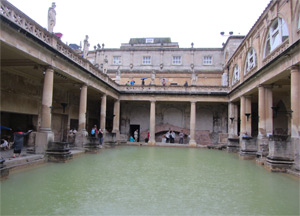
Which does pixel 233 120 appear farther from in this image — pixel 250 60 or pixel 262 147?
pixel 262 147

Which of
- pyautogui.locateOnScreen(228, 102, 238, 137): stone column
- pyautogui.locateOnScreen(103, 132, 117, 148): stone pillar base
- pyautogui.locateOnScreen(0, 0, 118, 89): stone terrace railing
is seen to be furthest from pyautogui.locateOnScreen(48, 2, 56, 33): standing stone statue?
pyautogui.locateOnScreen(228, 102, 238, 137): stone column

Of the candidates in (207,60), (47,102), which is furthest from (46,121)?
(207,60)

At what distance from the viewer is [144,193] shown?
607cm

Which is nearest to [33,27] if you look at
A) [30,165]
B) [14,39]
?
[14,39]

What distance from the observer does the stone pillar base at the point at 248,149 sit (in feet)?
47.9

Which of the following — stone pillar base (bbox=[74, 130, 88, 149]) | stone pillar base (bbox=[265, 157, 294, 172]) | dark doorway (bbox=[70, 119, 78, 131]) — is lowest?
stone pillar base (bbox=[265, 157, 294, 172])

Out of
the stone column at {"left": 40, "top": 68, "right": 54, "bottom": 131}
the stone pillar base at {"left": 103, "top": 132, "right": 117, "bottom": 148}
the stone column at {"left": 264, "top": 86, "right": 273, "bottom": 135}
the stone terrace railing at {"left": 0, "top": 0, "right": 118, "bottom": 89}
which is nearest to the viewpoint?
the stone terrace railing at {"left": 0, "top": 0, "right": 118, "bottom": 89}

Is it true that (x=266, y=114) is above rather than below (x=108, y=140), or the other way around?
above

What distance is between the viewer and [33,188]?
625cm

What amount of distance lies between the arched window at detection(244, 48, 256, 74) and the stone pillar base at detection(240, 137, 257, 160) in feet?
18.8

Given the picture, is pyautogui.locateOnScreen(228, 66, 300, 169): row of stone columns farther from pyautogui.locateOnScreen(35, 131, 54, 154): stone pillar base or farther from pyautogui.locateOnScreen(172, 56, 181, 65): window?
pyautogui.locateOnScreen(35, 131, 54, 154): stone pillar base

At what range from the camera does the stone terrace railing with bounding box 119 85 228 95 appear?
80.7ft

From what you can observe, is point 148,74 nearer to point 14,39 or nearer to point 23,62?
point 23,62

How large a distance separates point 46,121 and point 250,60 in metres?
15.1
